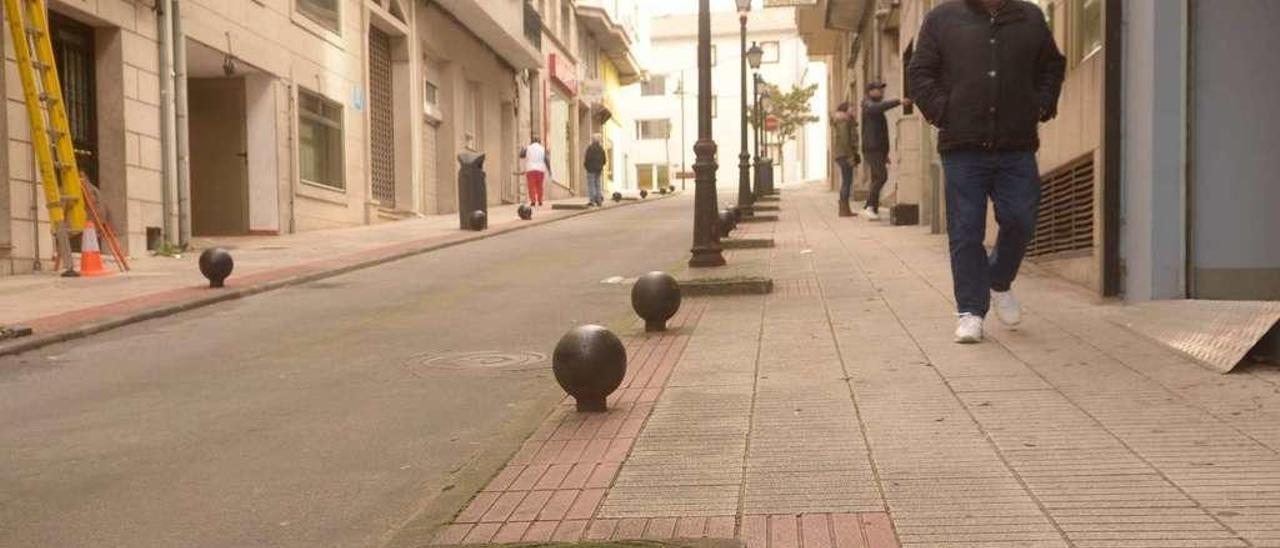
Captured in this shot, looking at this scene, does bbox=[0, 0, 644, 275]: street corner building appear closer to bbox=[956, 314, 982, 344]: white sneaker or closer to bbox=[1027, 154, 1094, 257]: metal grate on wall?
bbox=[1027, 154, 1094, 257]: metal grate on wall

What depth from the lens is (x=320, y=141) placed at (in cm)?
2367

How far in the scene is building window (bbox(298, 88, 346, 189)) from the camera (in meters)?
22.7

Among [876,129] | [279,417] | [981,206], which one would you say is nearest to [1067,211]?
[981,206]

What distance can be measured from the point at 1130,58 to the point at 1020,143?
5.46ft

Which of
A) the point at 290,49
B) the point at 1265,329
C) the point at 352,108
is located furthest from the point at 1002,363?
the point at 352,108

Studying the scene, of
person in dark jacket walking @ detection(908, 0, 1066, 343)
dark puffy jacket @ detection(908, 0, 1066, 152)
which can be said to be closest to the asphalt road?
person in dark jacket walking @ detection(908, 0, 1066, 343)

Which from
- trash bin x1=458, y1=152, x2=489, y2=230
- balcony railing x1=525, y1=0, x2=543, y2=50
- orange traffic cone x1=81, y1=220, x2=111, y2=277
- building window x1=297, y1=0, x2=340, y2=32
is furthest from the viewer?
balcony railing x1=525, y1=0, x2=543, y2=50

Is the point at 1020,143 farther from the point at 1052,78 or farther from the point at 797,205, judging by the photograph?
the point at 797,205

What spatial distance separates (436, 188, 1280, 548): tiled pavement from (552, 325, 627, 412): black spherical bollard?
0.12 m

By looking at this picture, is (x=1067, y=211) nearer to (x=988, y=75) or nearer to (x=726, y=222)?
(x=988, y=75)

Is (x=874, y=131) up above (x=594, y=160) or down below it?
below

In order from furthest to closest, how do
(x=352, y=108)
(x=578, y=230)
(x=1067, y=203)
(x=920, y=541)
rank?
(x=352, y=108) → (x=578, y=230) → (x=1067, y=203) → (x=920, y=541)

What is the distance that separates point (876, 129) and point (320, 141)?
36.0 feet

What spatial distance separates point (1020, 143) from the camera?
21.2ft
